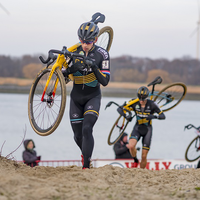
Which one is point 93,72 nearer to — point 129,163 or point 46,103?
point 46,103

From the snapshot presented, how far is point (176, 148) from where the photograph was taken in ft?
142

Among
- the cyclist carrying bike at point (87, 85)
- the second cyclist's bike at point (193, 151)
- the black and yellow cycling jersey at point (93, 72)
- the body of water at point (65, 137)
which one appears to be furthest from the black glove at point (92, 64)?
the body of water at point (65, 137)

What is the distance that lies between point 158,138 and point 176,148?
7399 mm

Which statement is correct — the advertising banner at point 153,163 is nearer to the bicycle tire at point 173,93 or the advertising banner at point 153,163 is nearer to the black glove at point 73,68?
the bicycle tire at point 173,93

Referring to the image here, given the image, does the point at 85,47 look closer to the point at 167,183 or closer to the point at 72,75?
the point at 72,75

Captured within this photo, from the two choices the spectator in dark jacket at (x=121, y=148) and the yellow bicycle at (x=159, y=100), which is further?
the spectator in dark jacket at (x=121, y=148)

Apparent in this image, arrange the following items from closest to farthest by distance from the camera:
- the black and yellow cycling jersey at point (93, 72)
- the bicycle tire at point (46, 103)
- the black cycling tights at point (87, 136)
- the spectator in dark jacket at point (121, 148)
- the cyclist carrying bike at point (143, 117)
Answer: the bicycle tire at point (46, 103), the black cycling tights at point (87, 136), the black and yellow cycling jersey at point (93, 72), the cyclist carrying bike at point (143, 117), the spectator in dark jacket at point (121, 148)

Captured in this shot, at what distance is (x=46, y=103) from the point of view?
25.2 feet

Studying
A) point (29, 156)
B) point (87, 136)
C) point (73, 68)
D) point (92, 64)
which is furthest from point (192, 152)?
point (92, 64)

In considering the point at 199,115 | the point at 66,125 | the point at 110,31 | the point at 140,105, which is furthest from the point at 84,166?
the point at 199,115

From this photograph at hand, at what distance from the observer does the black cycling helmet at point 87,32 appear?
756 centimetres

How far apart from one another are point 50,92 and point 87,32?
1.28 meters

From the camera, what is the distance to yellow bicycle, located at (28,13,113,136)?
7230 millimetres

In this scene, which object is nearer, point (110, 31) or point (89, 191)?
point (89, 191)
